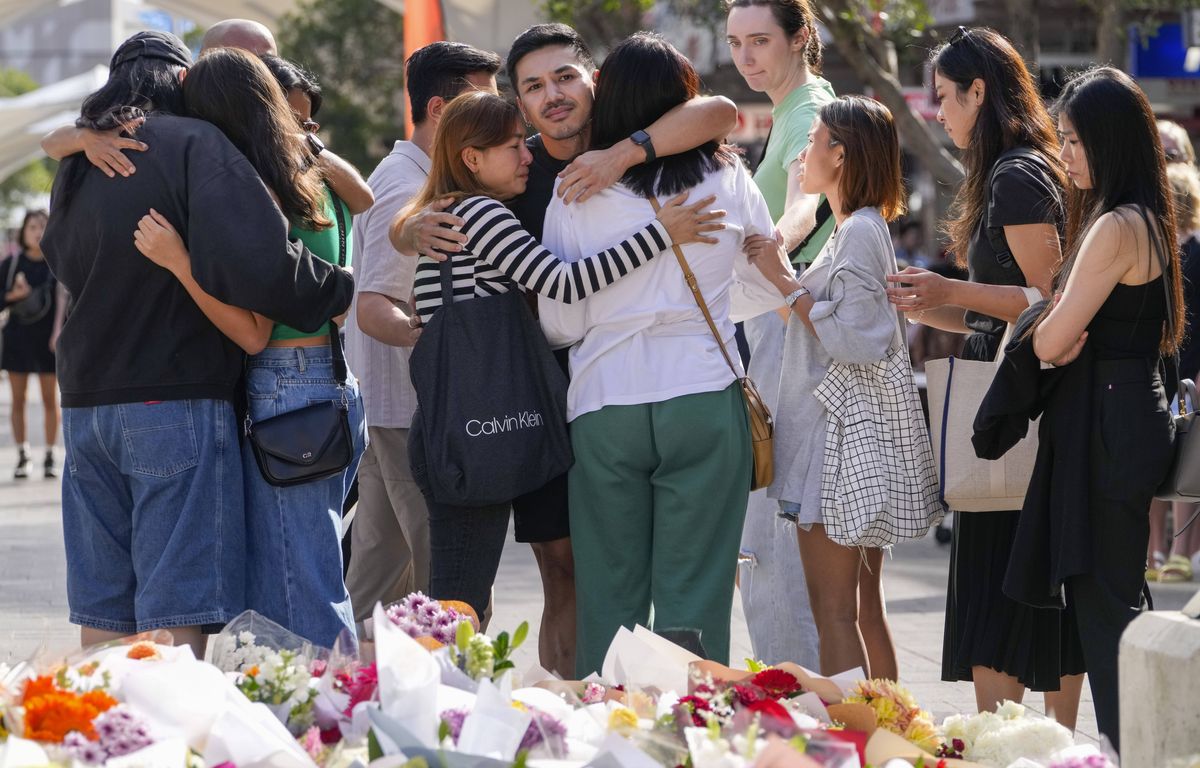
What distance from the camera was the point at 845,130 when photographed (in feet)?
13.8

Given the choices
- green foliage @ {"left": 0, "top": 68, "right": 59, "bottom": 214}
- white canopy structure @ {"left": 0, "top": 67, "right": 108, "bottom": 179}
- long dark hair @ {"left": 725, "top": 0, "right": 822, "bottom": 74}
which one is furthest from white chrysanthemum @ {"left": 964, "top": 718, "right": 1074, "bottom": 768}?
green foliage @ {"left": 0, "top": 68, "right": 59, "bottom": 214}

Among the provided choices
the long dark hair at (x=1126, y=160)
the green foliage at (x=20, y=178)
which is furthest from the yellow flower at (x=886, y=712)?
the green foliage at (x=20, y=178)

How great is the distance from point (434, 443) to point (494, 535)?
1.03 feet

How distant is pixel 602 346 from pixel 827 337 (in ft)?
2.24

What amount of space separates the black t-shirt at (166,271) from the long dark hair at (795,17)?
6.58 ft

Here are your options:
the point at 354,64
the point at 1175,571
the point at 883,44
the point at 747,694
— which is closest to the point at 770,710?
the point at 747,694

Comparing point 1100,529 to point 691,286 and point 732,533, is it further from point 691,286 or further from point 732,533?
point 691,286

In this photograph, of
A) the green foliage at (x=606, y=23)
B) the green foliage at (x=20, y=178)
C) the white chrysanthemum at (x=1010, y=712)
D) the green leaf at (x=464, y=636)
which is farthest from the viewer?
the green foliage at (x=20, y=178)

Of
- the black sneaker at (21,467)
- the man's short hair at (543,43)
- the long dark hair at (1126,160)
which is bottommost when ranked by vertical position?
the black sneaker at (21,467)

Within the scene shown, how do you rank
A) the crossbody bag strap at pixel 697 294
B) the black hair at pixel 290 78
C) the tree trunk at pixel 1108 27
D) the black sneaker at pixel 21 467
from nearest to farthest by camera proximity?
1. the crossbody bag strap at pixel 697 294
2. the black hair at pixel 290 78
3. the black sneaker at pixel 21 467
4. the tree trunk at pixel 1108 27

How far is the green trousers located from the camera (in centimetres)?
371

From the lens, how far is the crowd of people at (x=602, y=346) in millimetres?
3441

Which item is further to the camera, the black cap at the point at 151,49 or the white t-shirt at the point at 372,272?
the white t-shirt at the point at 372,272

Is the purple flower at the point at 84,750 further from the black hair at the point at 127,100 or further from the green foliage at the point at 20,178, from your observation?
the green foliage at the point at 20,178
